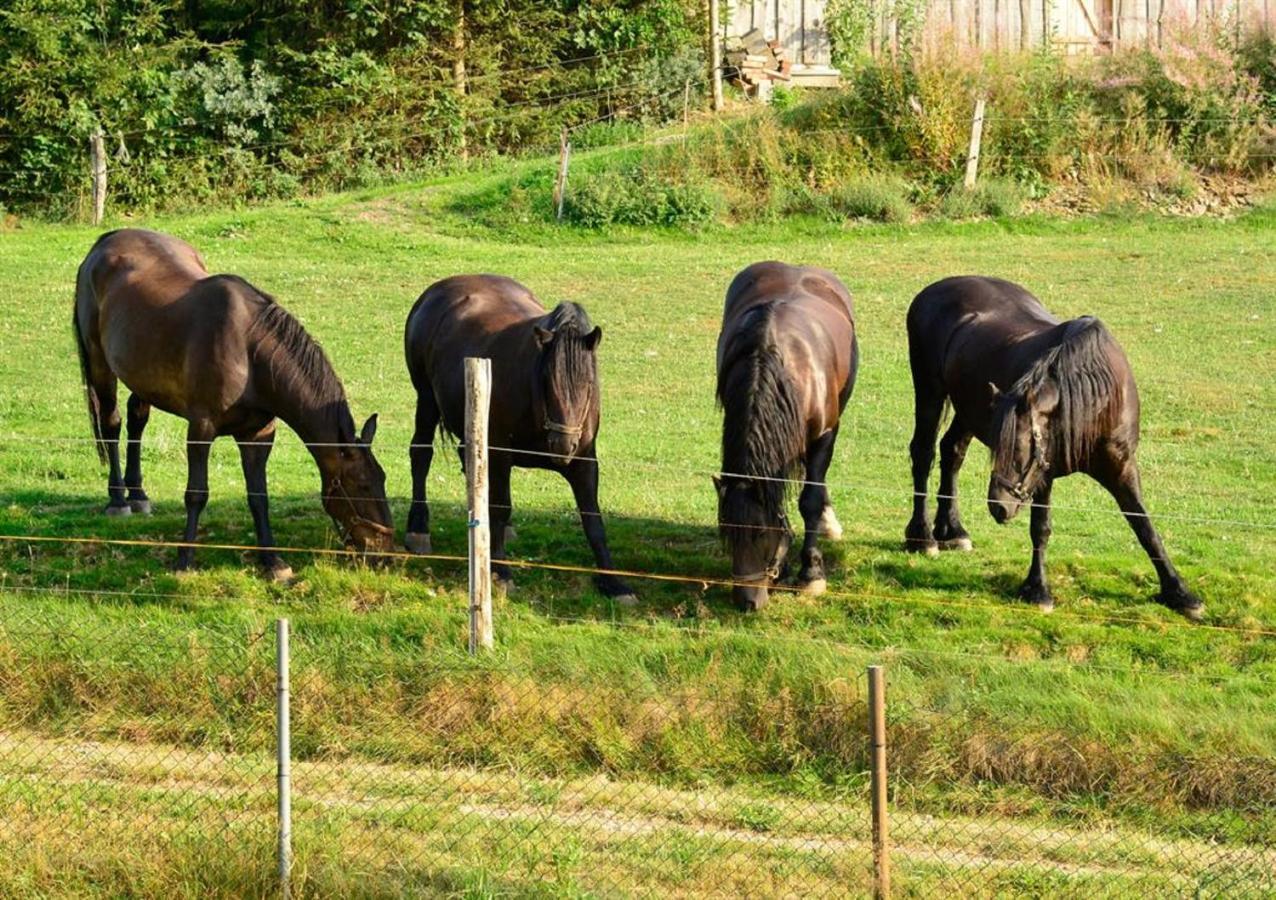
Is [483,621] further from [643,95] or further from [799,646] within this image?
[643,95]

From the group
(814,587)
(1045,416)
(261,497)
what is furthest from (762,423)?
(261,497)

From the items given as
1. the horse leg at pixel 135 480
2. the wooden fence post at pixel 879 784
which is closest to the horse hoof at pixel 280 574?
the horse leg at pixel 135 480

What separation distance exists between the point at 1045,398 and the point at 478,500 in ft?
11.9

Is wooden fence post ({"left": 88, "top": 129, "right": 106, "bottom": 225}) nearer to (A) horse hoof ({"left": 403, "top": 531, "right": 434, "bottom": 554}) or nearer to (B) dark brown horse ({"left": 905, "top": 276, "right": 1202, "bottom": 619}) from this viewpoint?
(A) horse hoof ({"left": 403, "top": 531, "right": 434, "bottom": 554})

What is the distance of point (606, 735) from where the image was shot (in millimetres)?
8781

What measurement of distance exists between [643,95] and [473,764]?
22570 mm

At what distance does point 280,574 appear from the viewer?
10.9 metres

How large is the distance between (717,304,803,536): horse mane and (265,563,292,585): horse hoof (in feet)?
10.1

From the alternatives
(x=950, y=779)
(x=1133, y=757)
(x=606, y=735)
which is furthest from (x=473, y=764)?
(x=1133, y=757)

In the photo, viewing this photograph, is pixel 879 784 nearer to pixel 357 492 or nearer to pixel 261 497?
pixel 357 492

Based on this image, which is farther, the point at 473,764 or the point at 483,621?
the point at 483,621

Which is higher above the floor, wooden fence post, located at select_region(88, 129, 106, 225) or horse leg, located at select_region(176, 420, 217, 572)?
wooden fence post, located at select_region(88, 129, 106, 225)

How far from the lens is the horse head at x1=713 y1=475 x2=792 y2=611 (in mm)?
10016

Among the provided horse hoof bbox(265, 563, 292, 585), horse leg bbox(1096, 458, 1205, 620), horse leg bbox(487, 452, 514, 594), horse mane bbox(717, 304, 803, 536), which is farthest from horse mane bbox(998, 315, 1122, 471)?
horse hoof bbox(265, 563, 292, 585)
